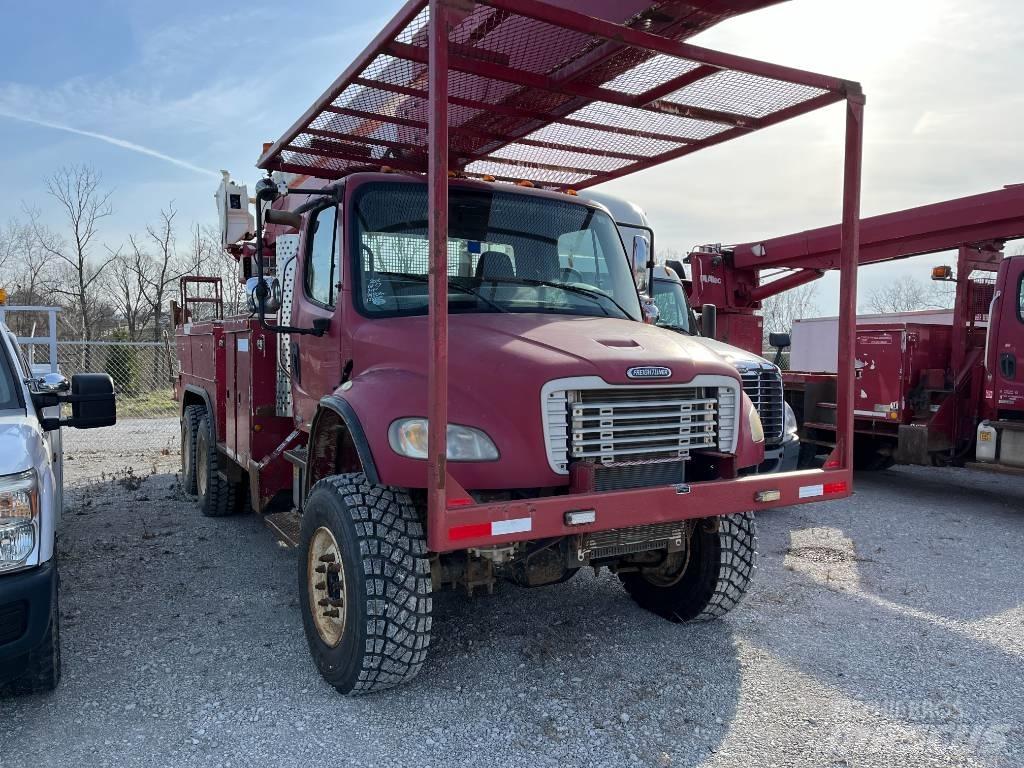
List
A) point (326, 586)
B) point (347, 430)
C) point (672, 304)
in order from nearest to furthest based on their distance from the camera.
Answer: point (326, 586) → point (347, 430) → point (672, 304)

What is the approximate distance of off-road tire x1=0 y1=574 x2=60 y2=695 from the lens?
3195 mm

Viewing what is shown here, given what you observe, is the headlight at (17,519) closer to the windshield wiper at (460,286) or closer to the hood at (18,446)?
the hood at (18,446)

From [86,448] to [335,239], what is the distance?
374 inches

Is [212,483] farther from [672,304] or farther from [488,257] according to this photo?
[672,304]

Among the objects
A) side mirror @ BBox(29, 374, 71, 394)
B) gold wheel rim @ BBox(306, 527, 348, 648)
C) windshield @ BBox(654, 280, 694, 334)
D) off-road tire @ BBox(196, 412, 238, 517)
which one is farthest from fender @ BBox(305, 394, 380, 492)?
windshield @ BBox(654, 280, 694, 334)

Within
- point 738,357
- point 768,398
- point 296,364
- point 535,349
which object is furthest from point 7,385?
point 768,398

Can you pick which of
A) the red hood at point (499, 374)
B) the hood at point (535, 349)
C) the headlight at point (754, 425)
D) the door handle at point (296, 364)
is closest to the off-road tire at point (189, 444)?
the door handle at point (296, 364)

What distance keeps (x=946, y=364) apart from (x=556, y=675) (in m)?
6.99

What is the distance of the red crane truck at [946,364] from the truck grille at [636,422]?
4390 mm

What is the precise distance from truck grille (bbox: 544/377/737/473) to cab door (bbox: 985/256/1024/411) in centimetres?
564

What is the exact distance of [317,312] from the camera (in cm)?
450

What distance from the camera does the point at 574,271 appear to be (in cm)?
457

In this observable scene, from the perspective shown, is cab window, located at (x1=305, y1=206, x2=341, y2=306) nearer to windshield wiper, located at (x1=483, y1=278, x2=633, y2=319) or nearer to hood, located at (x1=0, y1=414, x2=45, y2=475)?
windshield wiper, located at (x1=483, y1=278, x2=633, y2=319)

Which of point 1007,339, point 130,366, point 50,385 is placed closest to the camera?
point 50,385
